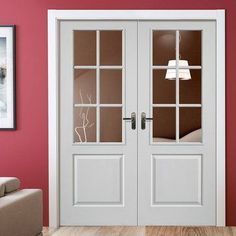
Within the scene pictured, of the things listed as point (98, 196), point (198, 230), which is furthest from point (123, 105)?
point (198, 230)

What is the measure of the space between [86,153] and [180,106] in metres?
1.05

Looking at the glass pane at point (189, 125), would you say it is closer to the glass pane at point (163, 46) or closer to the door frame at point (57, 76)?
the door frame at point (57, 76)

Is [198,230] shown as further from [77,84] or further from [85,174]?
[77,84]

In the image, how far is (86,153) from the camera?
553 centimetres

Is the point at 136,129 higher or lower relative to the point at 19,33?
lower

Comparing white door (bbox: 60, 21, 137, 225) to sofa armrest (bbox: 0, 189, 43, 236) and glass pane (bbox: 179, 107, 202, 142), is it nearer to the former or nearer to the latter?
glass pane (bbox: 179, 107, 202, 142)

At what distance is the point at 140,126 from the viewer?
5523 mm

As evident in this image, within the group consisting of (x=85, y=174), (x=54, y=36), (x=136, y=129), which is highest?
(x=54, y=36)

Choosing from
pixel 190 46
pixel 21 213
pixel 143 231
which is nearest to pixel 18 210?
pixel 21 213

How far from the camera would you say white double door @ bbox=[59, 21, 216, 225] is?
217 inches

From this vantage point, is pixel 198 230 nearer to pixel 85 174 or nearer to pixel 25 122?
pixel 85 174

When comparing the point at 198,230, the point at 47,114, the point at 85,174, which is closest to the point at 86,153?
the point at 85,174

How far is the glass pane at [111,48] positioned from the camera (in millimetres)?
5531

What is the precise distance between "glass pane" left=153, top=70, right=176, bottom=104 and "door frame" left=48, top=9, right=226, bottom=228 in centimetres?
45
